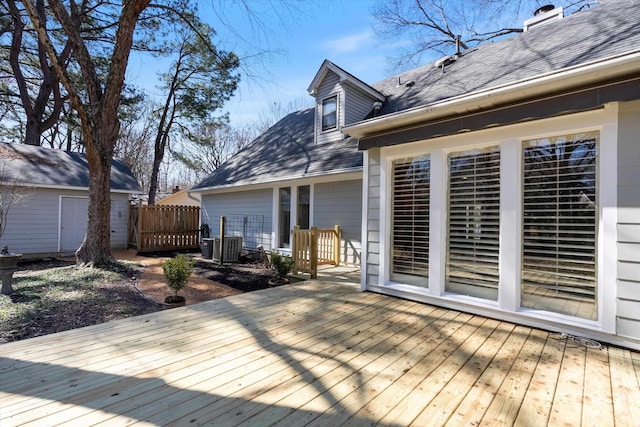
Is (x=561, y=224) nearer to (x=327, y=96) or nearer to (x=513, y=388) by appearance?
(x=513, y=388)

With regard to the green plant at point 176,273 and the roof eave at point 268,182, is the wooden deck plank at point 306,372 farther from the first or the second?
the roof eave at point 268,182

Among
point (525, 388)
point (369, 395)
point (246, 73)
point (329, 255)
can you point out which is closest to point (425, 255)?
point (525, 388)

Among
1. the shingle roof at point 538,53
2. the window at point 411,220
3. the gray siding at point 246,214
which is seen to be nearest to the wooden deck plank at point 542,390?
the window at point 411,220

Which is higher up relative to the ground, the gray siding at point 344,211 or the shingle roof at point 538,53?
the shingle roof at point 538,53

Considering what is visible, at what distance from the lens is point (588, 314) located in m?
3.22

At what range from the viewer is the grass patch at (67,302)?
3640 millimetres

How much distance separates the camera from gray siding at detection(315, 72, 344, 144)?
8.09 m

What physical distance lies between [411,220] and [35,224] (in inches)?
456

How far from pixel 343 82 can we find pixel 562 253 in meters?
6.31

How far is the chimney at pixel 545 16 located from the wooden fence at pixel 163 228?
38.7 feet

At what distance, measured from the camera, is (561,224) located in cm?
337

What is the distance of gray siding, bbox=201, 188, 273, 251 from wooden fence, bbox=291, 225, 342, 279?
8.21ft

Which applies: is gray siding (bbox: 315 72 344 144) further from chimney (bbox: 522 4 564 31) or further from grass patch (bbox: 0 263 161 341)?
grass patch (bbox: 0 263 161 341)

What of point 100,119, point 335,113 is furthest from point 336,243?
point 100,119
